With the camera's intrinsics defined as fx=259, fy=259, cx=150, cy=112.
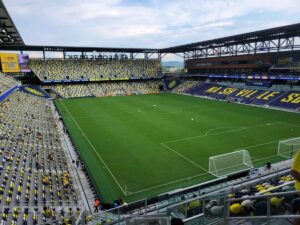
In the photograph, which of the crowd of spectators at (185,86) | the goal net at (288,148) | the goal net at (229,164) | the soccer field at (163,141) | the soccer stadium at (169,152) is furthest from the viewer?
the crowd of spectators at (185,86)

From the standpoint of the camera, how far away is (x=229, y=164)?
20.0 metres

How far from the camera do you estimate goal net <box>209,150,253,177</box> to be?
756 inches

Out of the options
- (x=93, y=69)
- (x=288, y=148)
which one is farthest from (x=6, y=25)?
(x=93, y=69)

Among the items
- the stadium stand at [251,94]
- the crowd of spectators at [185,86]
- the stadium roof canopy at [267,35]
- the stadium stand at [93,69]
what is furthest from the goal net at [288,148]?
the stadium stand at [93,69]

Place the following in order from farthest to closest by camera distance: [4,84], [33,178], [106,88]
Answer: [106,88] < [4,84] < [33,178]

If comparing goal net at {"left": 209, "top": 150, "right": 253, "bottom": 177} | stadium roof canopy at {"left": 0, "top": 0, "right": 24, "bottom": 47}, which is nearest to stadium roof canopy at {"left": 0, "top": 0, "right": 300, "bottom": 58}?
stadium roof canopy at {"left": 0, "top": 0, "right": 24, "bottom": 47}

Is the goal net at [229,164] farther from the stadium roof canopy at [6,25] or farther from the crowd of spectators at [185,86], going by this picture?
the crowd of spectators at [185,86]

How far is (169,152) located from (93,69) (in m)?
59.2

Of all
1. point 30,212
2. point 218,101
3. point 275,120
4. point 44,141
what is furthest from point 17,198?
point 218,101

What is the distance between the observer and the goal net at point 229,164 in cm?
1920

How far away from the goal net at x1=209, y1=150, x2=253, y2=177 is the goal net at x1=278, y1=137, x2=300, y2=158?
386 cm

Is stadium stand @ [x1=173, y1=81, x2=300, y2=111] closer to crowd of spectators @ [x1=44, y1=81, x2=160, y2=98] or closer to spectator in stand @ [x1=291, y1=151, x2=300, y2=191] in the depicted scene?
crowd of spectators @ [x1=44, y1=81, x2=160, y2=98]

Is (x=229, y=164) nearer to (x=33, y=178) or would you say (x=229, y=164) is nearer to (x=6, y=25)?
(x=33, y=178)

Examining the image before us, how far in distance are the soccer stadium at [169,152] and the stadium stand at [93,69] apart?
3.23 m
